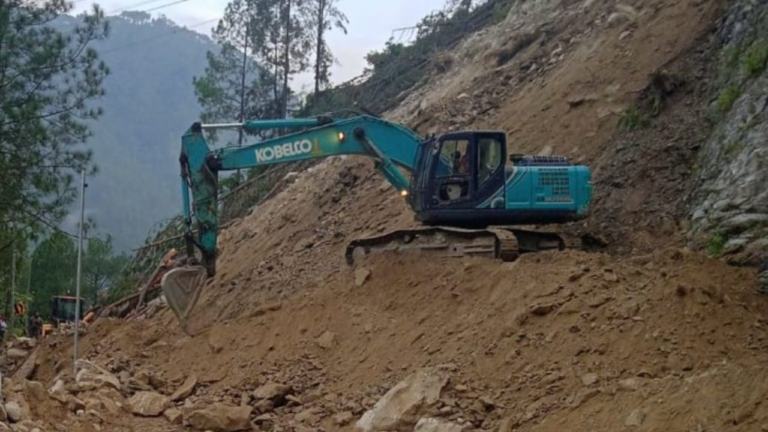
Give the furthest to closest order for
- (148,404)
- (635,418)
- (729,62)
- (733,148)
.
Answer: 1. (729,62)
2. (733,148)
3. (148,404)
4. (635,418)

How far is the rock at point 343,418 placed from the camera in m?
9.52

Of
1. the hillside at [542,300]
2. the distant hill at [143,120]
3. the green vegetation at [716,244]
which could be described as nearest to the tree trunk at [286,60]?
the hillside at [542,300]

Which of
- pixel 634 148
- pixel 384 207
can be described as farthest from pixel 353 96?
pixel 634 148

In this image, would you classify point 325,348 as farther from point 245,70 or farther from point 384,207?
point 245,70

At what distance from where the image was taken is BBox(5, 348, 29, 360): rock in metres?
16.9

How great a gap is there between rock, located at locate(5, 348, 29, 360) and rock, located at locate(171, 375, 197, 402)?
5.96 metres

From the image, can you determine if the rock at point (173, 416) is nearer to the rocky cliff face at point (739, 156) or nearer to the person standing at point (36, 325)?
the rocky cliff face at point (739, 156)

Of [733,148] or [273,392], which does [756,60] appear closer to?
[733,148]

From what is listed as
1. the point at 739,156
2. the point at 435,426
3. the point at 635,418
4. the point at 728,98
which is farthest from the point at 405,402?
the point at 728,98

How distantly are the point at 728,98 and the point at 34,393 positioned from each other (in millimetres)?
9460

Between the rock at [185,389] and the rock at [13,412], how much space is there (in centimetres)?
267

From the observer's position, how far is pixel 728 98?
13.7 meters

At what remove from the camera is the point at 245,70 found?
33125mm

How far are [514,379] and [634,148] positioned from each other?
668cm
